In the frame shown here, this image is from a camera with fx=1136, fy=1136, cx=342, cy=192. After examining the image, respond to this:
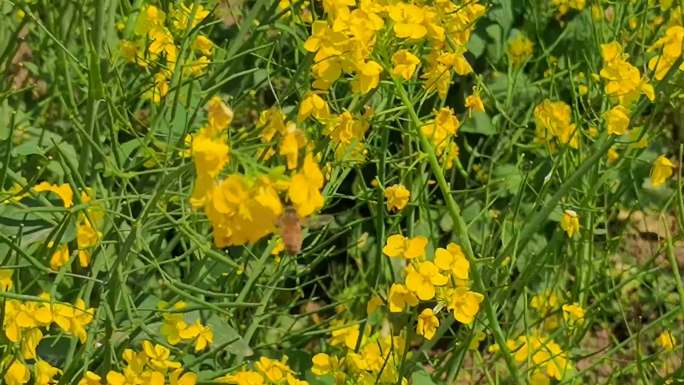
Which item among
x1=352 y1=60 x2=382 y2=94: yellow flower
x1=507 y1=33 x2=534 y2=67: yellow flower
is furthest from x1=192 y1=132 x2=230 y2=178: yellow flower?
x1=507 y1=33 x2=534 y2=67: yellow flower

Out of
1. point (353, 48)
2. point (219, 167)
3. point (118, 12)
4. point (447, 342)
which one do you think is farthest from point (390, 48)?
point (447, 342)

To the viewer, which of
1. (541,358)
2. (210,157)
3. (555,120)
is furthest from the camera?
(555,120)

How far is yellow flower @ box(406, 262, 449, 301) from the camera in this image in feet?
4.78

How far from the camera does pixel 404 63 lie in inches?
56.6

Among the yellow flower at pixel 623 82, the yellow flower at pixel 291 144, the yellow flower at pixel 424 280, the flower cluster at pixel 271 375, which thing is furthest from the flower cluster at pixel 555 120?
the yellow flower at pixel 291 144

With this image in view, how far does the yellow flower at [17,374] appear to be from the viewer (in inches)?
55.1

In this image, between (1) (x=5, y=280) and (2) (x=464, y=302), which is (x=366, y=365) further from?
(1) (x=5, y=280)

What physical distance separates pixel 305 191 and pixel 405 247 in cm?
66

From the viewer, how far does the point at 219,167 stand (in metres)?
0.86

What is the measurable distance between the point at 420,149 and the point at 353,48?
0.55 metres

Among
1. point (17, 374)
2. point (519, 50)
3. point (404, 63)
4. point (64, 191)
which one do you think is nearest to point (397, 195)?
point (404, 63)

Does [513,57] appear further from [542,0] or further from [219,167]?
[219,167]

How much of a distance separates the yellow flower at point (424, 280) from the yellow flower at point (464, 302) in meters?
0.05

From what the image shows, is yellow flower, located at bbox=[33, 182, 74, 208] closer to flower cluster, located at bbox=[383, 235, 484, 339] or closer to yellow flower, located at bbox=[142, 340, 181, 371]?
yellow flower, located at bbox=[142, 340, 181, 371]
